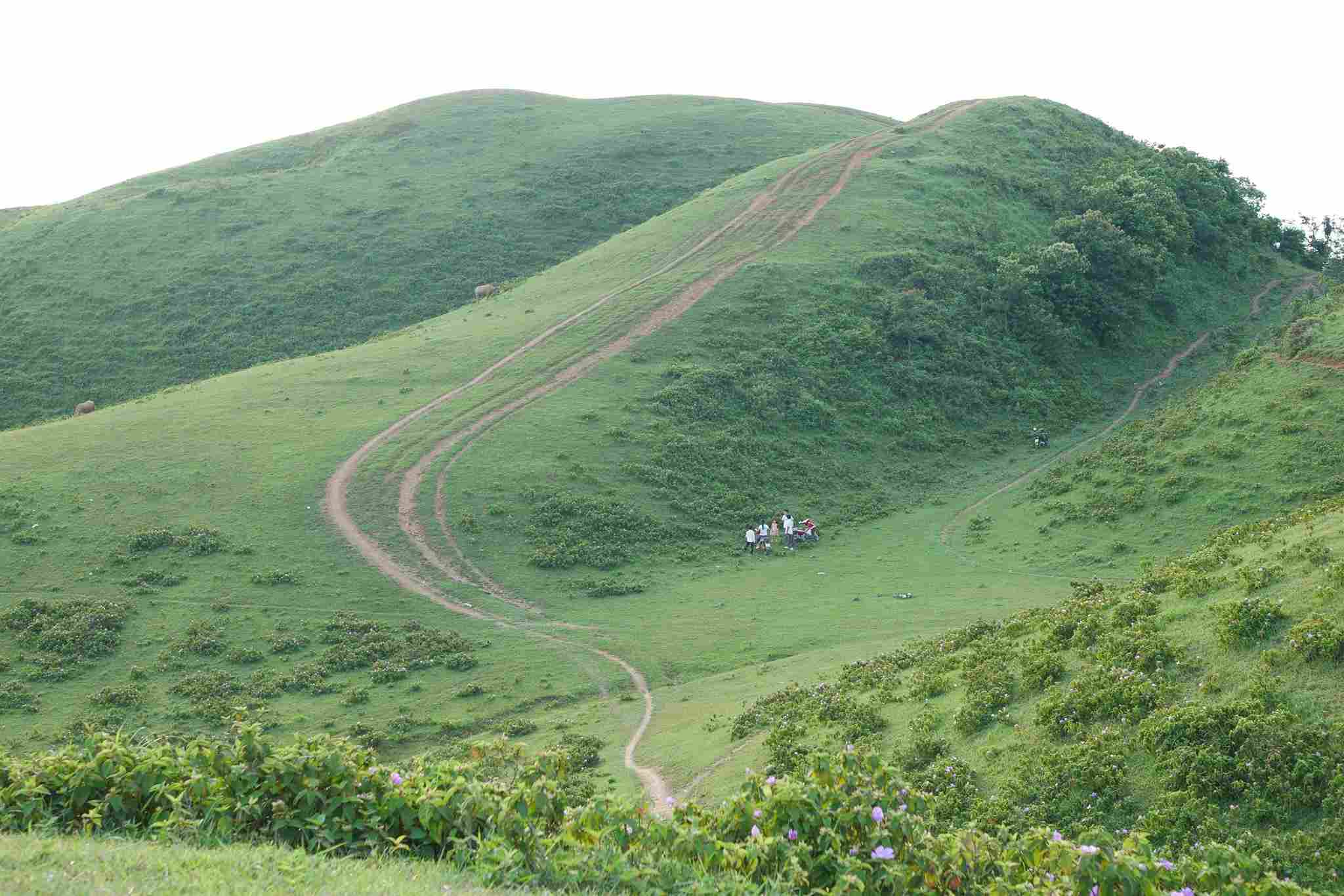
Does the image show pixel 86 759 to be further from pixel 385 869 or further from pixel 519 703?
pixel 519 703

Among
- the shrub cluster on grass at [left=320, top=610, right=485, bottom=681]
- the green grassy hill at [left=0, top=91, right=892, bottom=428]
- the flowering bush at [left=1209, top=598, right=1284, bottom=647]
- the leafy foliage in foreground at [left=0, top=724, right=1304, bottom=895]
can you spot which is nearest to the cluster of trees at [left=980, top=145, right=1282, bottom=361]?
the green grassy hill at [left=0, top=91, right=892, bottom=428]

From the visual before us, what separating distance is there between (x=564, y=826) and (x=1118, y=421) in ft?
136

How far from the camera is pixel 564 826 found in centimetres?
862

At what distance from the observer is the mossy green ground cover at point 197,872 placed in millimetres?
6820

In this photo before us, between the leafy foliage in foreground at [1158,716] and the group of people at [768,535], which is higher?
the leafy foliage in foreground at [1158,716]

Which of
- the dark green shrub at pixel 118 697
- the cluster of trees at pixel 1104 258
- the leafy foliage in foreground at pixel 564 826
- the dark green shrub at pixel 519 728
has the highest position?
the cluster of trees at pixel 1104 258

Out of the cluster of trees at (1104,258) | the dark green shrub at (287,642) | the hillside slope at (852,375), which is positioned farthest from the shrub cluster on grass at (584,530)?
the cluster of trees at (1104,258)

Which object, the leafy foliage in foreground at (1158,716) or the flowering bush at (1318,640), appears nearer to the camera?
the leafy foliage in foreground at (1158,716)

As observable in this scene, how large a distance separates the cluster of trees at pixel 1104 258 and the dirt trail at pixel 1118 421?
2.78 meters

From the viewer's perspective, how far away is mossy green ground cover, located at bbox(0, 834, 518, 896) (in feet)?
22.4

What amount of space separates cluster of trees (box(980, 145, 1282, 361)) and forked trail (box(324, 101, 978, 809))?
11696 millimetres

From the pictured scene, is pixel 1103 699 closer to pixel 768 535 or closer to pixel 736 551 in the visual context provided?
pixel 736 551

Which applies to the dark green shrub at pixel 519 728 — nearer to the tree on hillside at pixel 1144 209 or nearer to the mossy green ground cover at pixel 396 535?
the mossy green ground cover at pixel 396 535

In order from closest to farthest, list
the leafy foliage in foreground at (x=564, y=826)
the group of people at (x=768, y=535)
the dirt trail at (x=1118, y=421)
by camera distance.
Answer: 1. the leafy foliage in foreground at (x=564, y=826)
2. the group of people at (x=768, y=535)
3. the dirt trail at (x=1118, y=421)
